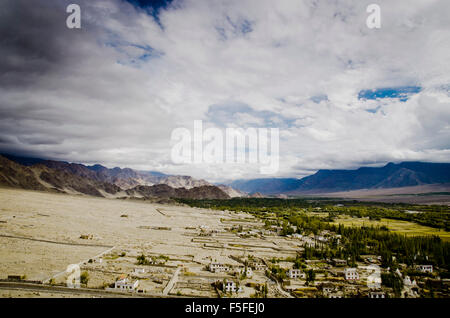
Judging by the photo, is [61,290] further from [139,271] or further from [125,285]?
[139,271]

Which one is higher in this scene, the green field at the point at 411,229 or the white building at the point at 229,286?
the white building at the point at 229,286

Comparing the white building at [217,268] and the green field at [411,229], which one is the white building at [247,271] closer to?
the white building at [217,268]

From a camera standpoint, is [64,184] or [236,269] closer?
[236,269]

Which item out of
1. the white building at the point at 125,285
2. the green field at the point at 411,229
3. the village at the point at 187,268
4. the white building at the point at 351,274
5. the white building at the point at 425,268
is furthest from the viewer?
the green field at the point at 411,229

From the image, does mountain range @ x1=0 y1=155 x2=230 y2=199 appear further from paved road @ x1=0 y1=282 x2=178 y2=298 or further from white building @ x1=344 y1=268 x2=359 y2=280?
white building @ x1=344 y1=268 x2=359 y2=280

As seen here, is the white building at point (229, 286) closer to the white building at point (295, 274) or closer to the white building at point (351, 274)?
the white building at point (295, 274)

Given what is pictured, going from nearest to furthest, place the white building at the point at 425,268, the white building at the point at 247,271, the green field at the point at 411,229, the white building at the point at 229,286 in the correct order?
the white building at the point at 229,286 → the white building at the point at 247,271 → the white building at the point at 425,268 → the green field at the point at 411,229

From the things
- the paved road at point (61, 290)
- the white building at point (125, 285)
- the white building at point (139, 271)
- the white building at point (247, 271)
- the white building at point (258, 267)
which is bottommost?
the white building at point (258, 267)

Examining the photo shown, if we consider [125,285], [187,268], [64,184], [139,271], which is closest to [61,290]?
[125,285]

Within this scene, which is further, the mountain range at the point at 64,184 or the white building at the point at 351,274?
the mountain range at the point at 64,184

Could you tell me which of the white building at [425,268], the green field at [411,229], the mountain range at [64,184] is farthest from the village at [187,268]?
the mountain range at [64,184]

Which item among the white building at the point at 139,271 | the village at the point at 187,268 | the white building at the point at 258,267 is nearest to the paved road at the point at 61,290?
the village at the point at 187,268

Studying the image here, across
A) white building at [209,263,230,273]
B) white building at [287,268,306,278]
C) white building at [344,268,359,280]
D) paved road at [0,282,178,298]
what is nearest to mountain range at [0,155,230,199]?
paved road at [0,282,178,298]
